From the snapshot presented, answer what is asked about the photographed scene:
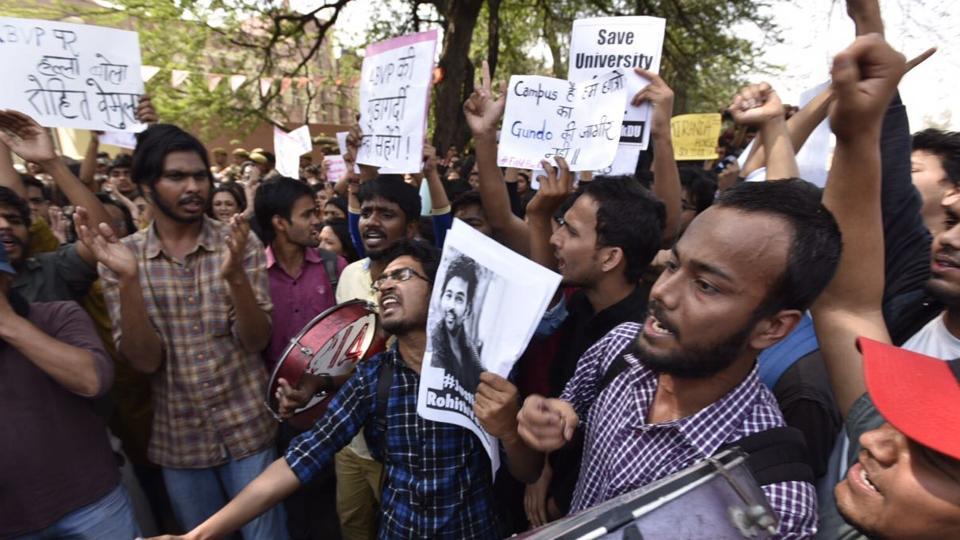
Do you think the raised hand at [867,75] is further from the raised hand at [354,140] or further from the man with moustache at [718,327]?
the raised hand at [354,140]

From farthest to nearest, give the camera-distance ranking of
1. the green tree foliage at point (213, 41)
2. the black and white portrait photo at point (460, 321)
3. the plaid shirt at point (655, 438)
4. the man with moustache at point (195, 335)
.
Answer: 1. the green tree foliage at point (213, 41)
2. the man with moustache at point (195, 335)
3. the black and white portrait photo at point (460, 321)
4. the plaid shirt at point (655, 438)

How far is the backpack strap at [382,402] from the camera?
1.76 metres

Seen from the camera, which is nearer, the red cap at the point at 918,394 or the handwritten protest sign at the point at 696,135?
the red cap at the point at 918,394

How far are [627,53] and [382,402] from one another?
206 centimetres

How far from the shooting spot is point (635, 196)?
7.03 feet

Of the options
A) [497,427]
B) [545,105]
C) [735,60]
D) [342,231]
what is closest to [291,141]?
[342,231]

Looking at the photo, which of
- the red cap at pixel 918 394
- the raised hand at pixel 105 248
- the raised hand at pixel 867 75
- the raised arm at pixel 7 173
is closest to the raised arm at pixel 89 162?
the raised arm at pixel 7 173

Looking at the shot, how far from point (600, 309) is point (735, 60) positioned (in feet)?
38.4

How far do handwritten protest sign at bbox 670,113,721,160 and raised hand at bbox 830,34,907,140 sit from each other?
3.25 meters

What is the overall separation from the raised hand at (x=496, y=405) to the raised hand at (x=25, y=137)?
232 centimetres

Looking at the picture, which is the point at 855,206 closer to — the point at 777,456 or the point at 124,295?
the point at 777,456

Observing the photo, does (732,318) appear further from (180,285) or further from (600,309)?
(180,285)

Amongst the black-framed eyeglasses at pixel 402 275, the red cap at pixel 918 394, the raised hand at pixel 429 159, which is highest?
the raised hand at pixel 429 159

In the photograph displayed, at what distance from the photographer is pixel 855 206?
1.22 metres
